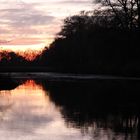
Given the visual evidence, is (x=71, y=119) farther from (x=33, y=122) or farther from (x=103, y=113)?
(x=103, y=113)

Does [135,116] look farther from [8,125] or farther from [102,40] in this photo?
[102,40]

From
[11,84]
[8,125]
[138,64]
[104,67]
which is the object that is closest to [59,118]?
[8,125]

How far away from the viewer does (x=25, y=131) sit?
2097 cm

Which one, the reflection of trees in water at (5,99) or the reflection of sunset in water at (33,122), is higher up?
the reflection of sunset in water at (33,122)

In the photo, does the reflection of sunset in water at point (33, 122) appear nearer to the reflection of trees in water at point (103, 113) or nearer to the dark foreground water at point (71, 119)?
the dark foreground water at point (71, 119)

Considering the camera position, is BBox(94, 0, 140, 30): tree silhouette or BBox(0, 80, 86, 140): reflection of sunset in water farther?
BBox(94, 0, 140, 30): tree silhouette

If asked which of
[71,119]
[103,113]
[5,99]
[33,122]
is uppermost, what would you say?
[33,122]

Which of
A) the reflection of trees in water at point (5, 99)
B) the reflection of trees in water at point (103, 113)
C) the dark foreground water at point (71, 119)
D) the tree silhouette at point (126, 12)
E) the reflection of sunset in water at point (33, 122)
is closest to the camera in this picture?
the reflection of sunset in water at point (33, 122)

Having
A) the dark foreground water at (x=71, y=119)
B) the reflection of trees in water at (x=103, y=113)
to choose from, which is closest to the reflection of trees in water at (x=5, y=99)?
the dark foreground water at (x=71, y=119)

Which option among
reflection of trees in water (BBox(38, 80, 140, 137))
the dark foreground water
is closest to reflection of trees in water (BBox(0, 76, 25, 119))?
the dark foreground water

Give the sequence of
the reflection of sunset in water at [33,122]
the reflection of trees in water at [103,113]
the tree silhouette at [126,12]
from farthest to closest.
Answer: the tree silhouette at [126,12] → the reflection of trees in water at [103,113] → the reflection of sunset in water at [33,122]

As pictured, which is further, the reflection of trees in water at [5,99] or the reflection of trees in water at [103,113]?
the reflection of trees in water at [5,99]

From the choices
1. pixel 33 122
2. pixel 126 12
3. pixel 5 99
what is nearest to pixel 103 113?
pixel 33 122

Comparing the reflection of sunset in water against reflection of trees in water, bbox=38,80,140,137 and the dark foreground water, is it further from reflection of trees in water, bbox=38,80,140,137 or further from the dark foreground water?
reflection of trees in water, bbox=38,80,140,137
